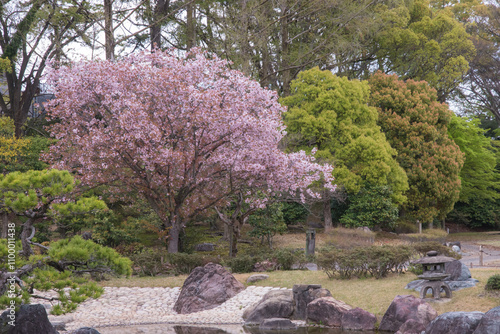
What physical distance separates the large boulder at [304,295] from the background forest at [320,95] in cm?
562

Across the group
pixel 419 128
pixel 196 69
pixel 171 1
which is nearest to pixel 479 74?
pixel 419 128

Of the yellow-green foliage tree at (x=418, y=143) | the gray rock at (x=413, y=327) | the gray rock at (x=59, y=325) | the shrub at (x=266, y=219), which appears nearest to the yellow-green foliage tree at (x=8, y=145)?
the shrub at (x=266, y=219)

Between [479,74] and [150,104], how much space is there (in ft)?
101

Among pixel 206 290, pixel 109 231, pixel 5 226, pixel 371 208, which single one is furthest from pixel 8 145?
pixel 371 208

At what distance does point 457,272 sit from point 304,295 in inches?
157

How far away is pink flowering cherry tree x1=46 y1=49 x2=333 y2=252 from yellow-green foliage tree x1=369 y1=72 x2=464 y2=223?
47.7 ft

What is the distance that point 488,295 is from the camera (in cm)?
1045

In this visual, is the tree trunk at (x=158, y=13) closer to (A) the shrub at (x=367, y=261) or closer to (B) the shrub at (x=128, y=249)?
(B) the shrub at (x=128, y=249)

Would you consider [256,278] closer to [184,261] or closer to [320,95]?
[184,261]

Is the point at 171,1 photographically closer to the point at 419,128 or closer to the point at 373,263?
the point at 419,128

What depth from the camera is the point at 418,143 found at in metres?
29.1

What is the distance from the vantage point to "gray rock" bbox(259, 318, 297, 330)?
1127 centimetres

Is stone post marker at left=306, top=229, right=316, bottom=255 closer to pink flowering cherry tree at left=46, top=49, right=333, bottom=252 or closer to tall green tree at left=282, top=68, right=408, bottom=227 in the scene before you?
pink flowering cherry tree at left=46, top=49, right=333, bottom=252

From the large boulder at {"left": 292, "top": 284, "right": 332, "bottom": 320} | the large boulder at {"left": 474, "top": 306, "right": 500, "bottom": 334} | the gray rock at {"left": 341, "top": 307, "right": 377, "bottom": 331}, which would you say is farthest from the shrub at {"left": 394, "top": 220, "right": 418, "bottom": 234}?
the large boulder at {"left": 474, "top": 306, "right": 500, "bottom": 334}
